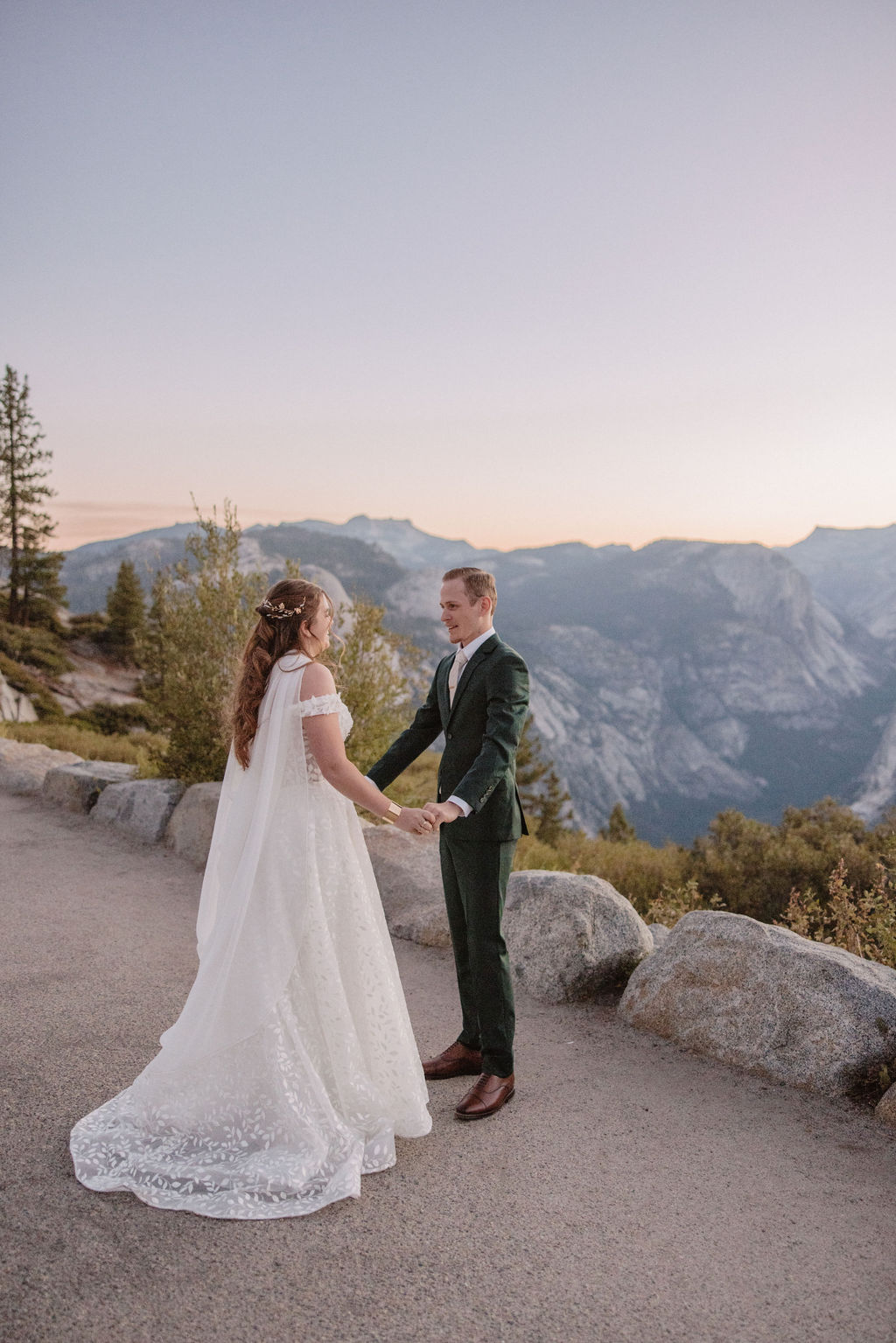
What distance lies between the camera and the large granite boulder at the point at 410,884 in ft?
23.2

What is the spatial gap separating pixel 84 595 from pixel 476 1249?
18902 cm

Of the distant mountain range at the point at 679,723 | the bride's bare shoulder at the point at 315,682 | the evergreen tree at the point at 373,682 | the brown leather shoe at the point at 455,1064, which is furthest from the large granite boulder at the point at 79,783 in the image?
the distant mountain range at the point at 679,723

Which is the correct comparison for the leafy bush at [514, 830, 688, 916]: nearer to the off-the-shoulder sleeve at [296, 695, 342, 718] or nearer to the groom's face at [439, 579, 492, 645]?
the groom's face at [439, 579, 492, 645]

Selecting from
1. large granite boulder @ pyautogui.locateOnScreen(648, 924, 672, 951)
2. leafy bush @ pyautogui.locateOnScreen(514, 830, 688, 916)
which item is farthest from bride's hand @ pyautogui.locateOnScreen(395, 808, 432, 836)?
leafy bush @ pyautogui.locateOnScreen(514, 830, 688, 916)

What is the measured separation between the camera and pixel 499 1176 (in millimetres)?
3693

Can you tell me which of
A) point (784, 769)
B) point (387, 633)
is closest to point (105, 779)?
point (387, 633)

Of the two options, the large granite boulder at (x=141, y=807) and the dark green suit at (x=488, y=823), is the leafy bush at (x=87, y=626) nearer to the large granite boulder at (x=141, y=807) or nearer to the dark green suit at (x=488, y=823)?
the large granite boulder at (x=141, y=807)

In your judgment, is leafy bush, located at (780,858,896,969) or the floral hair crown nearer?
the floral hair crown

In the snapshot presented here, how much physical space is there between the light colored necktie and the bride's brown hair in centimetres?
86

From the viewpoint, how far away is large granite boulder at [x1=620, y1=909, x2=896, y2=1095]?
468 centimetres

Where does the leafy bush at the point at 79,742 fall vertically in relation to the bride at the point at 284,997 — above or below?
below

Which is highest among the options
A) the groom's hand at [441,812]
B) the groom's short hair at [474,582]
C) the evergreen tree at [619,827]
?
the groom's short hair at [474,582]

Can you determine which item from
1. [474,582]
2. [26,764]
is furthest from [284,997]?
[26,764]

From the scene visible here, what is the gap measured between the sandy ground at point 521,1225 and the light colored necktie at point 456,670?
2090 millimetres
